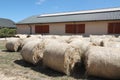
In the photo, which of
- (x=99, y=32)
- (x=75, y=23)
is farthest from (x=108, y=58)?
(x=75, y=23)

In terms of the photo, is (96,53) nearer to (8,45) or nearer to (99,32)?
(8,45)

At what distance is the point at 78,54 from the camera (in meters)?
8.00

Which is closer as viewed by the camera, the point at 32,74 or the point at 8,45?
the point at 32,74

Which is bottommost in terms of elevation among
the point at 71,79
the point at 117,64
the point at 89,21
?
the point at 71,79

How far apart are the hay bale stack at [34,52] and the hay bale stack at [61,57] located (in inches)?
37.3

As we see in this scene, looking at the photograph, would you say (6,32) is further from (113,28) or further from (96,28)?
(113,28)

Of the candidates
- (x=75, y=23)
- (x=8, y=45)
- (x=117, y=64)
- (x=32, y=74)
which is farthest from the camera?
(x=75, y=23)

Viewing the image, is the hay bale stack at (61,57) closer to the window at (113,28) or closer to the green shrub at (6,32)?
the window at (113,28)

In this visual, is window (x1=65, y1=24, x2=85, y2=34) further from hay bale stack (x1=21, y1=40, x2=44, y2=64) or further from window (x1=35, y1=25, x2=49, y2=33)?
hay bale stack (x1=21, y1=40, x2=44, y2=64)

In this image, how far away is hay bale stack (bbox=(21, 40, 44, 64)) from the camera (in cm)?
901

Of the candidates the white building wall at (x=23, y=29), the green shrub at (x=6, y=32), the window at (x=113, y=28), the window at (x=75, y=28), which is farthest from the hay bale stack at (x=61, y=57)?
the green shrub at (x=6, y=32)

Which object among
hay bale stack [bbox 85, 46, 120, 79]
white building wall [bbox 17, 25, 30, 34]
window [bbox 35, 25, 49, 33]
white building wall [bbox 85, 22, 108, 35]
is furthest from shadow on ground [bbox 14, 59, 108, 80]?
white building wall [bbox 17, 25, 30, 34]

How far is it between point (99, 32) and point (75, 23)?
3574mm

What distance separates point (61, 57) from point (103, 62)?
149cm
